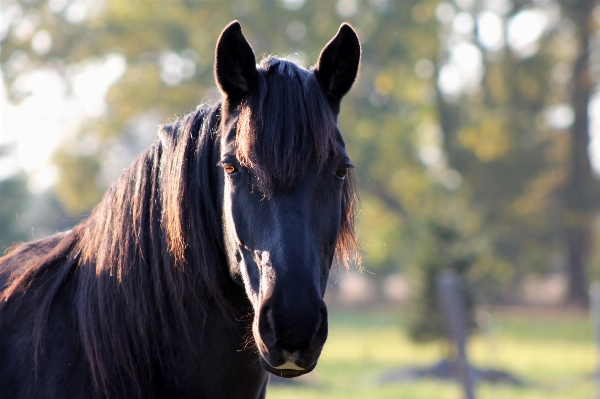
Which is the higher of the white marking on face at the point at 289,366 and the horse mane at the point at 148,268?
the horse mane at the point at 148,268

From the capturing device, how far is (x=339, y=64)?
254cm

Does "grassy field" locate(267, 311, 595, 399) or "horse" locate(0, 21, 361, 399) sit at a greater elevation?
"horse" locate(0, 21, 361, 399)

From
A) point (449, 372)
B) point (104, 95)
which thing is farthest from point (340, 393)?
point (104, 95)

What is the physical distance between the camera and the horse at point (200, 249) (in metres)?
2.23

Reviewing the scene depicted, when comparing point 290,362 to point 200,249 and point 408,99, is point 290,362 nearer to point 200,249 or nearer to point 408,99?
point 200,249

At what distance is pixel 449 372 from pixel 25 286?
10.9 metres

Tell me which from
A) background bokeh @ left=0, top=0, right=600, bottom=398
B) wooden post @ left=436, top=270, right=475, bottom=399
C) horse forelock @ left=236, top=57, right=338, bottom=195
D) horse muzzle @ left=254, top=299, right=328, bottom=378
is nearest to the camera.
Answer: horse muzzle @ left=254, top=299, right=328, bottom=378

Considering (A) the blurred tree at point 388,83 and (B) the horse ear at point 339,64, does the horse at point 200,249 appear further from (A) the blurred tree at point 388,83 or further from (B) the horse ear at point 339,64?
(A) the blurred tree at point 388,83

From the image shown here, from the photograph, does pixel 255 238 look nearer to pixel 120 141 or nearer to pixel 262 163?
pixel 262 163

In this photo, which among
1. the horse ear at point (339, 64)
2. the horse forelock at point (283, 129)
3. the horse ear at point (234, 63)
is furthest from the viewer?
the horse ear at point (339, 64)

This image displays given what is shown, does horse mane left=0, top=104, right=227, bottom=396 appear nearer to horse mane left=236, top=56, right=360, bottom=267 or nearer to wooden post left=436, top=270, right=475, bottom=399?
horse mane left=236, top=56, right=360, bottom=267

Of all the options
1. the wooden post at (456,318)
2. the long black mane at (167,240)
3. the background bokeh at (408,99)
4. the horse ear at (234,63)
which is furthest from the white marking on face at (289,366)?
the background bokeh at (408,99)

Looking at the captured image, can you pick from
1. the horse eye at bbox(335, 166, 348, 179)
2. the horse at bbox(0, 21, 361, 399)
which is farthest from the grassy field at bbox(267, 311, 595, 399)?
the horse eye at bbox(335, 166, 348, 179)

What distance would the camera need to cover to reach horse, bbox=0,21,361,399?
2.23 meters
